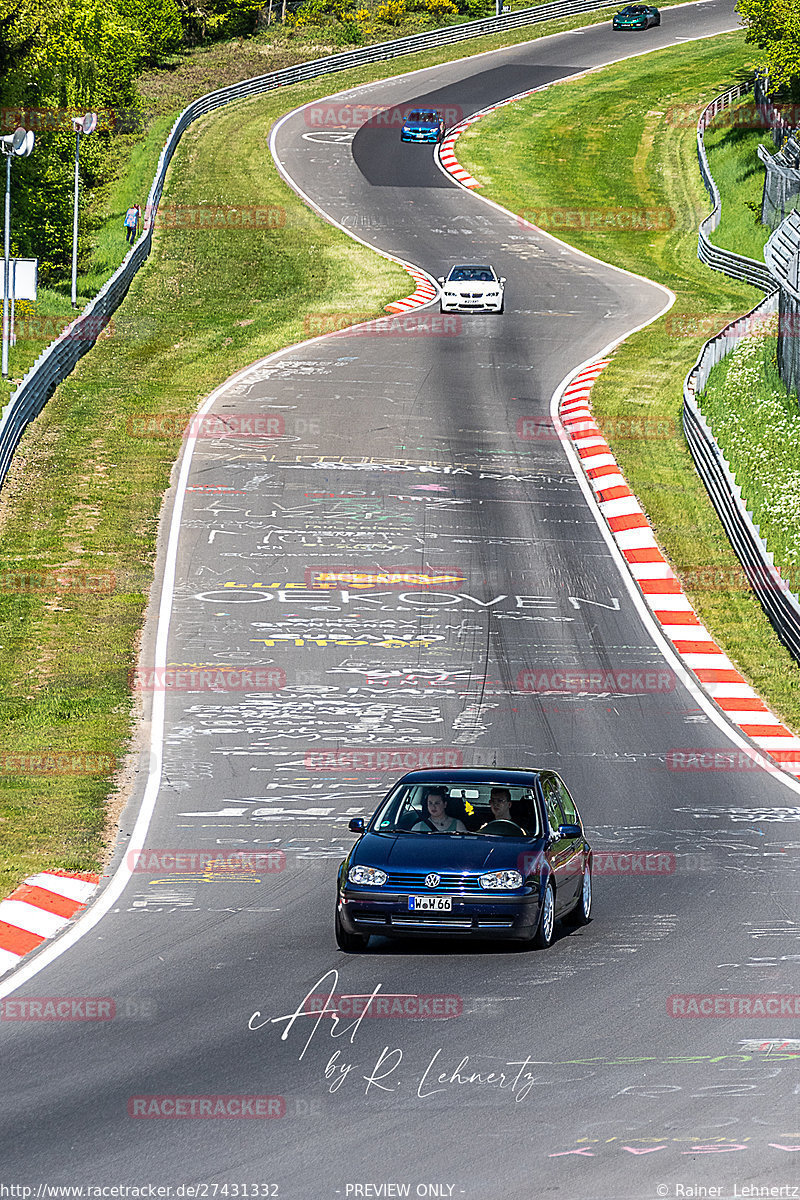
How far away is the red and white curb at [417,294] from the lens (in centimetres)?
4783

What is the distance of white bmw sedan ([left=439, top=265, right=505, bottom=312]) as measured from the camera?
46.8 m

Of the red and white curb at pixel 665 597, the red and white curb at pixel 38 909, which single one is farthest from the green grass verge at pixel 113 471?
the red and white curb at pixel 665 597

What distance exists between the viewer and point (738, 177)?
66.6 m

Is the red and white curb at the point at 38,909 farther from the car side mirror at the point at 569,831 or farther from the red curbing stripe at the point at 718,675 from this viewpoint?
the red curbing stripe at the point at 718,675

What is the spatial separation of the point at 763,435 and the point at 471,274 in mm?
15598

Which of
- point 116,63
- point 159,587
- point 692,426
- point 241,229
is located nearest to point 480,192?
point 241,229

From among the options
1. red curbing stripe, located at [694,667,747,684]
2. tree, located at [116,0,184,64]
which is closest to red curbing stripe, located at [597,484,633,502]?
red curbing stripe, located at [694,667,747,684]

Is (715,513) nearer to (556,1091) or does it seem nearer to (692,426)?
(692,426)

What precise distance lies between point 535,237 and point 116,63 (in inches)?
1169

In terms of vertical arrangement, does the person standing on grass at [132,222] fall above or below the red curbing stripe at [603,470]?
above

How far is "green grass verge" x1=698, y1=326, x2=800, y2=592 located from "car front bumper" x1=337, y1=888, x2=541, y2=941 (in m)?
15.4
